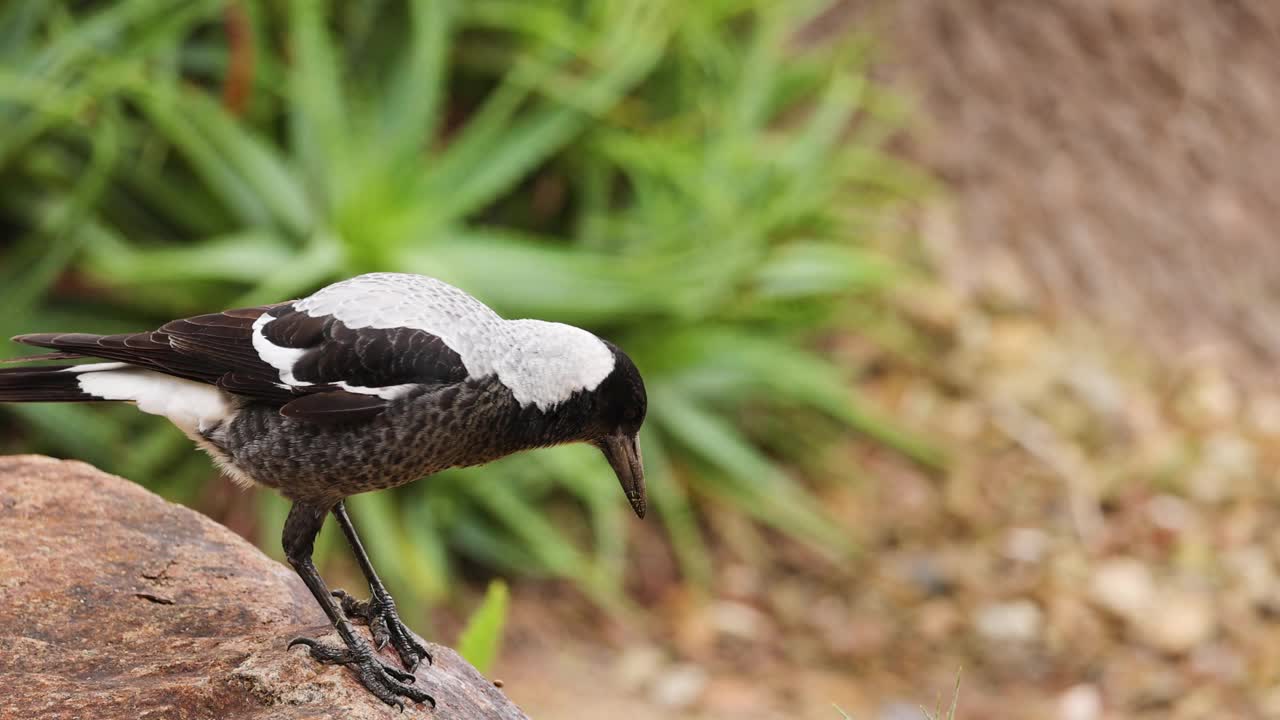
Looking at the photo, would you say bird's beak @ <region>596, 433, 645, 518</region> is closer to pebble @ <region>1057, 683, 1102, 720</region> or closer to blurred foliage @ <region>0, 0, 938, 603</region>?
blurred foliage @ <region>0, 0, 938, 603</region>

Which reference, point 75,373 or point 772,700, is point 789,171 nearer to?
point 772,700

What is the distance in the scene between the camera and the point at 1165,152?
582 centimetres

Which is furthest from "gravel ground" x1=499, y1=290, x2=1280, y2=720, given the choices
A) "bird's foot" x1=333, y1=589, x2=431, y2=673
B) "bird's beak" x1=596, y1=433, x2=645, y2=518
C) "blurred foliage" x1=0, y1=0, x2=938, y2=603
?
"bird's beak" x1=596, y1=433, x2=645, y2=518

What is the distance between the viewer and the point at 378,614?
2.50 m

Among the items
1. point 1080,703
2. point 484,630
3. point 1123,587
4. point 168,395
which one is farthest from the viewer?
point 1123,587

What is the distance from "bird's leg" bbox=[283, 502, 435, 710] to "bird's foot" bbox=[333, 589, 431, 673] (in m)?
0.10

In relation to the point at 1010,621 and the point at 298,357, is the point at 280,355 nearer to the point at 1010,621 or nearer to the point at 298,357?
the point at 298,357

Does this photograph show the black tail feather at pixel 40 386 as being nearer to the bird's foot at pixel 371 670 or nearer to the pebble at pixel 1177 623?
the bird's foot at pixel 371 670

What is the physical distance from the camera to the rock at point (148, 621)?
7.06ft

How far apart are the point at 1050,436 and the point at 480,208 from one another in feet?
6.94

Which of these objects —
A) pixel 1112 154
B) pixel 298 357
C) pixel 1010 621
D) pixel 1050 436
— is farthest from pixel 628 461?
pixel 1112 154

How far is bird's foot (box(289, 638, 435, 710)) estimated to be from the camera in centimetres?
222

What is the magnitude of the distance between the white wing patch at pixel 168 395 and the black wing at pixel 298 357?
35mm

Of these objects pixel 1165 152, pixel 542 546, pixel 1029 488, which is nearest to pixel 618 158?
pixel 542 546
